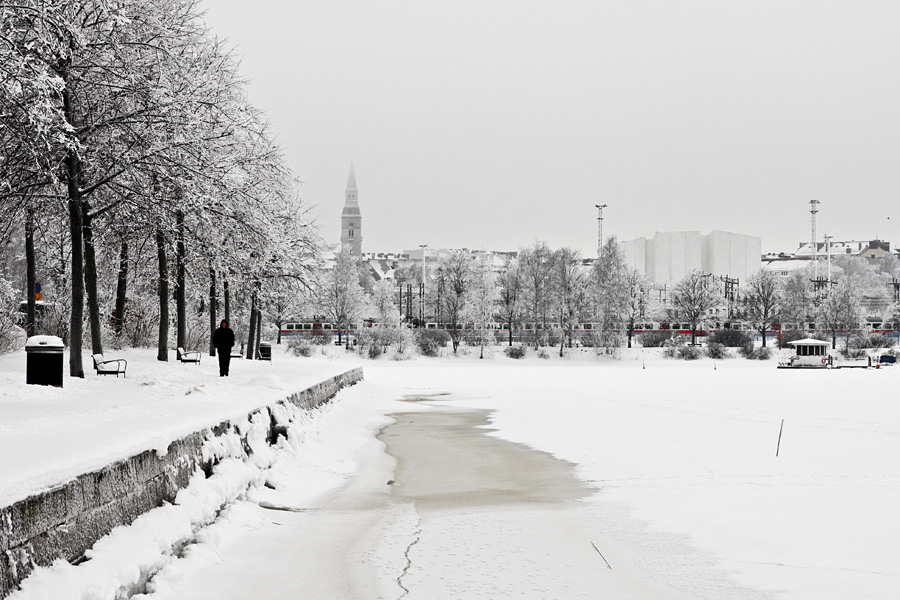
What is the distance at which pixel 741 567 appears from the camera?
8.83m

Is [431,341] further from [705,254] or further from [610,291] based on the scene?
[705,254]

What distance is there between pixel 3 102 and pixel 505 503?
337 inches

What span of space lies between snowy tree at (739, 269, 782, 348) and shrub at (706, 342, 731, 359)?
19940 millimetres

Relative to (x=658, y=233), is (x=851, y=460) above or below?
below

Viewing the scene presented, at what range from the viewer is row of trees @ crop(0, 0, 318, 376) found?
1365 centimetres

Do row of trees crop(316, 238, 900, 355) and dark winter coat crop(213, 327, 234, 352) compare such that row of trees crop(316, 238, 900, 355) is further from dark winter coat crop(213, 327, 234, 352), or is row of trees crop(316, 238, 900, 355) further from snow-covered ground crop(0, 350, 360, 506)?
snow-covered ground crop(0, 350, 360, 506)

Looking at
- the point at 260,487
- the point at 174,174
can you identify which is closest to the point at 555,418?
the point at 174,174

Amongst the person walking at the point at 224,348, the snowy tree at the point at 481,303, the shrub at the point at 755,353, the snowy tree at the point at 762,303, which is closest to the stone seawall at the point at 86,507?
the person walking at the point at 224,348

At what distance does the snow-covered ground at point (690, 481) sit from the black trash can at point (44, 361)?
0.39 m

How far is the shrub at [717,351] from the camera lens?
258 feet

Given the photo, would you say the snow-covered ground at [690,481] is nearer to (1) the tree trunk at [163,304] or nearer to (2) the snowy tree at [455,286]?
(1) the tree trunk at [163,304]

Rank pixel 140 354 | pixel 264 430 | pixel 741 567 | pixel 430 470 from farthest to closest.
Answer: pixel 140 354 → pixel 430 470 → pixel 264 430 → pixel 741 567

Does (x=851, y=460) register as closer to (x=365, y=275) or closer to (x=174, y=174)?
(x=174, y=174)

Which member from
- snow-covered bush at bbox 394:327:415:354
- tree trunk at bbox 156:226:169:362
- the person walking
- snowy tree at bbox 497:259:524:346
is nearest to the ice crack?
the person walking
